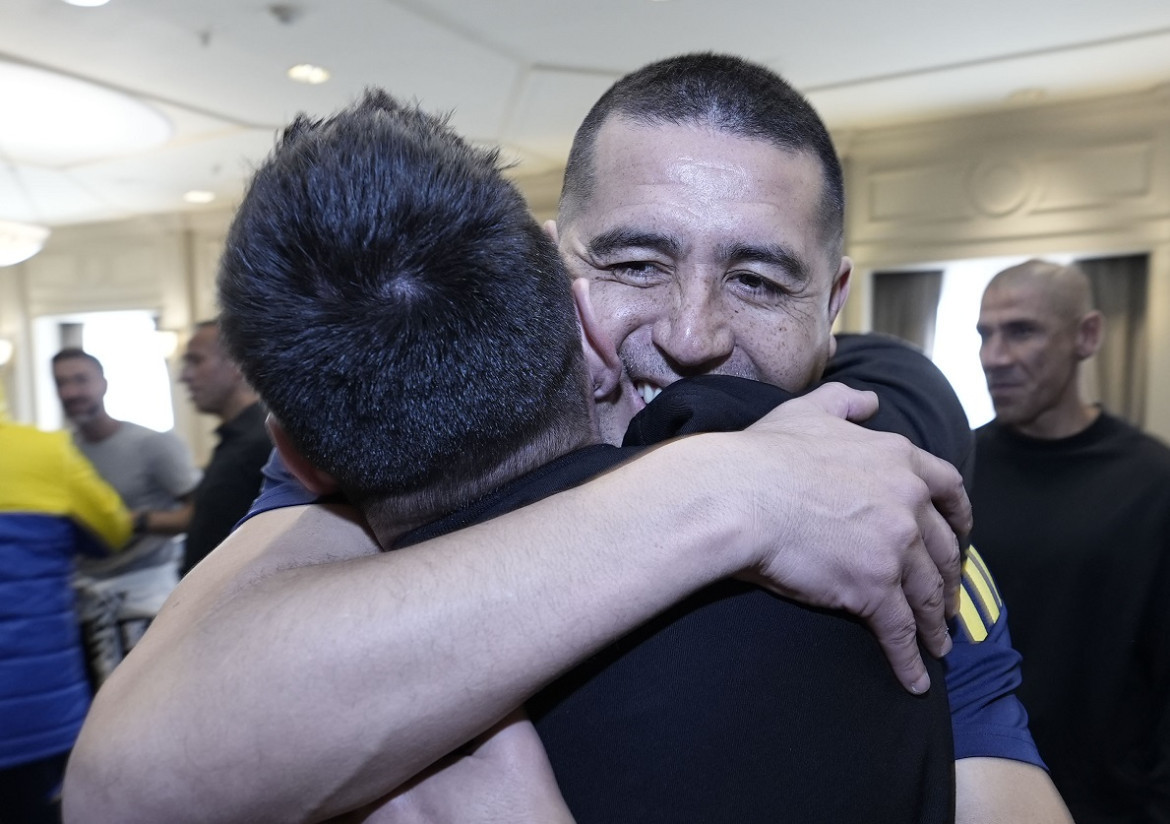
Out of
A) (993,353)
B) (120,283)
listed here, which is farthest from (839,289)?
(120,283)

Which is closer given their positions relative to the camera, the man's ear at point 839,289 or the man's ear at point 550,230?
the man's ear at point 550,230

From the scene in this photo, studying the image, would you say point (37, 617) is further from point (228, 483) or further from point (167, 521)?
point (167, 521)

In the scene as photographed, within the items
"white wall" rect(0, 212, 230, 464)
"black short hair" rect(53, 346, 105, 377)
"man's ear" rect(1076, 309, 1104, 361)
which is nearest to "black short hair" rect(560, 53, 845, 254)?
"man's ear" rect(1076, 309, 1104, 361)

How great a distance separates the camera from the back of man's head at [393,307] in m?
0.61

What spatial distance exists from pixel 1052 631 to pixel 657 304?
65.6 inches

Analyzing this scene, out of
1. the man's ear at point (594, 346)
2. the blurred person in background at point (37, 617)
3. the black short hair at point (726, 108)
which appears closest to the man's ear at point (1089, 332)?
the black short hair at point (726, 108)

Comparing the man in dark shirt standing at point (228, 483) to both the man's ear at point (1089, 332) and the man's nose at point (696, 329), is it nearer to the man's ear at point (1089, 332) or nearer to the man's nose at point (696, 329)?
the man's nose at point (696, 329)

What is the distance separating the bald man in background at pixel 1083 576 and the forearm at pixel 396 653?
6.01 feet

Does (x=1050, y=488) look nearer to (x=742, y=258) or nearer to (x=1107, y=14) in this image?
(x=742, y=258)

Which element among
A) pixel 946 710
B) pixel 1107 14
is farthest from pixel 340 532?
pixel 1107 14

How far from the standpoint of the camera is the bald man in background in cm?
200

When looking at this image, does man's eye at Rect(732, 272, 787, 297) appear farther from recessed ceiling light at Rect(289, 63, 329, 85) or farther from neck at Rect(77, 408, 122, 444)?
recessed ceiling light at Rect(289, 63, 329, 85)

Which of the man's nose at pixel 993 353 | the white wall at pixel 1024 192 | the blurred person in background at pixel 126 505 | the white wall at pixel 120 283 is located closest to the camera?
the man's nose at pixel 993 353

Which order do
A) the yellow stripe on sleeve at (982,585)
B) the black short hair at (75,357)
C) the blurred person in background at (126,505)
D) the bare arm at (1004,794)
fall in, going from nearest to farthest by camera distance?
the bare arm at (1004,794)
the yellow stripe on sleeve at (982,585)
the blurred person in background at (126,505)
the black short hair at (75,357)
